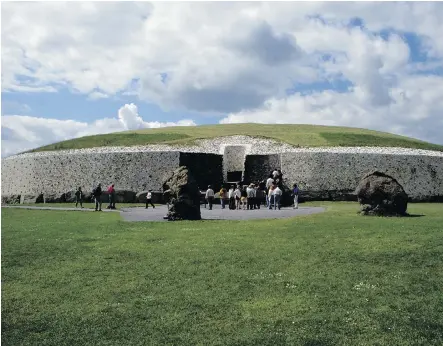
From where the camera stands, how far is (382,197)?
20.1 meters

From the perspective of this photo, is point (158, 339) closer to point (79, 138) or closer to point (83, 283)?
point (83, 283)

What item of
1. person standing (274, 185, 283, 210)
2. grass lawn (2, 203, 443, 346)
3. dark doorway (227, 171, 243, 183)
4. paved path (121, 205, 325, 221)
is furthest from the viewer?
dark doorway (227, 171, 243, 183)

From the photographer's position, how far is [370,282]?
9.87m

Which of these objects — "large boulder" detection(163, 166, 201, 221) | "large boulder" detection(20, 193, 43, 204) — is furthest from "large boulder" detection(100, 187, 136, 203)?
"large boulder" detection(163, 166, 201, 221)

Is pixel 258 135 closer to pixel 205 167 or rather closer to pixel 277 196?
pixel 205 167

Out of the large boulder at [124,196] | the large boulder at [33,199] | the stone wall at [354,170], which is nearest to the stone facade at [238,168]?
the stone wall at [354,170]

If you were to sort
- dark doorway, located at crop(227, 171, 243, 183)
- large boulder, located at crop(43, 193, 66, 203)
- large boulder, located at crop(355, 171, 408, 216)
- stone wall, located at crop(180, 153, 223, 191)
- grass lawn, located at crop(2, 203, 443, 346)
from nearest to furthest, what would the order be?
grass lawn, located at crop(2, 203, 443, 346) < large boulder, located at crop(355, 171, 408, 216) < large boulder, located at crop(43, 193, 66, 203) < stone wall, located at crop(180, 153, 223, 191) < dark doorway, located at crop(227, 171, 243, 183)

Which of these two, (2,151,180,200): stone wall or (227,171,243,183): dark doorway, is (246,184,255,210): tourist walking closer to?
(2,151,180,200): stone wall

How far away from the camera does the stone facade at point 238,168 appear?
137 feet

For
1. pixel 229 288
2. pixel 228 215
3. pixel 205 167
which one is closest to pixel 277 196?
pixel 228 215

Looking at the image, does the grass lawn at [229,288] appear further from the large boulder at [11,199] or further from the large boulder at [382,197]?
the large boulder at [11,199]

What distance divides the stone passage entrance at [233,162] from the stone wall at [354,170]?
14.4 ft

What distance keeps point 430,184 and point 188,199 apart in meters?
27.9

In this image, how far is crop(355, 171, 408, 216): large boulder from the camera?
65.7 feet
